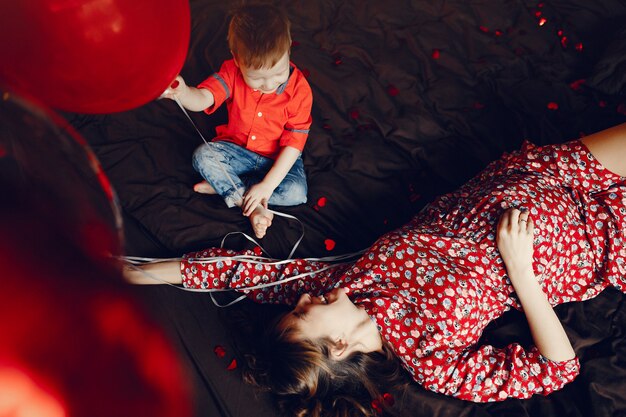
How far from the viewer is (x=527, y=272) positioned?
3.61 feet

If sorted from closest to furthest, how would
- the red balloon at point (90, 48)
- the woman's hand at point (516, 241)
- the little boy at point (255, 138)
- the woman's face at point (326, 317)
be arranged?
1. the red balloon at point (90, 48)
2. the woman's face at point (326, 317)
3. the woman's hand at point (516, 241)
4. the little boy at point (255, 138)

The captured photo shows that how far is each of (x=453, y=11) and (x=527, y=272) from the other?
107 centimetres

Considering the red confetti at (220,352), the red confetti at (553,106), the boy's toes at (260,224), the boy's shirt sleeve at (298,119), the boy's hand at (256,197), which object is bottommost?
the red confetti at (220,352)

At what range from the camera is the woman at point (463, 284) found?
103 centimetres

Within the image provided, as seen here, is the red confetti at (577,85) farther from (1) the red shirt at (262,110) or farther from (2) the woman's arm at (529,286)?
(1) the red shirt at (262,110)

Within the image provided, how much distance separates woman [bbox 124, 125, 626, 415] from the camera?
3.38 ft

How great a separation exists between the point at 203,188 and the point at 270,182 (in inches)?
8.0

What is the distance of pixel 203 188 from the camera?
134 cm

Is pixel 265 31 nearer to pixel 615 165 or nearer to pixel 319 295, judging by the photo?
pixel 319 295

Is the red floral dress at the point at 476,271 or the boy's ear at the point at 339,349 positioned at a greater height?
the red floral dress at the point at 476,271

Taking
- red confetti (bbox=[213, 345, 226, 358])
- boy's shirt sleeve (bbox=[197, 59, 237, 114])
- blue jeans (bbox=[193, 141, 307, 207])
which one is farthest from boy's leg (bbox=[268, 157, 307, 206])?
red confetti (bbox=[213, 345, 226, 358])

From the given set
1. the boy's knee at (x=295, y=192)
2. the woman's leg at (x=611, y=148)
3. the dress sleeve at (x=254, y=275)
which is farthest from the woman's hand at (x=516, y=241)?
the boy's knee at (x=295, y=192)

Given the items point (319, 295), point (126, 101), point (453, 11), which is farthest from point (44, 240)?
point (453, 11)

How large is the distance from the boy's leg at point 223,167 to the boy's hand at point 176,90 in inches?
7.7
